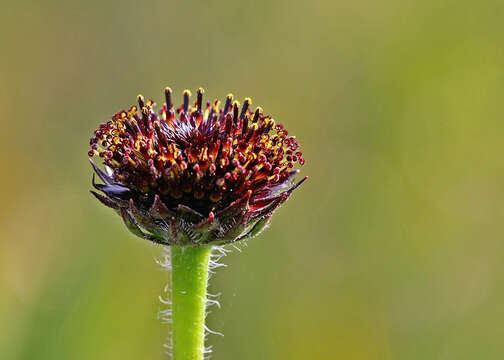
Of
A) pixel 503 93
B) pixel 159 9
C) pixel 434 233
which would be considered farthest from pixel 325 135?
pixel 159 9

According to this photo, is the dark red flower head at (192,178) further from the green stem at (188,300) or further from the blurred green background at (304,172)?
the blurred green background at (304,172)

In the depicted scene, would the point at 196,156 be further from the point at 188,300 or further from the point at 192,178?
the point at 188,300

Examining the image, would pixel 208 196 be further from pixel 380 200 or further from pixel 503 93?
pixel 503 93

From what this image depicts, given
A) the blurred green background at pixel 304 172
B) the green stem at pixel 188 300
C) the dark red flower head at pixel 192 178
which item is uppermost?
the blurred green background at pixel 304 172

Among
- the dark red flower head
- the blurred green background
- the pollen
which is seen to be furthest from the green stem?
the blurred green background

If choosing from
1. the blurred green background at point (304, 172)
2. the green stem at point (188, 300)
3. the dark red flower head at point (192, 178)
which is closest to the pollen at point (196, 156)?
the dark red flower head at point (192, 178)
